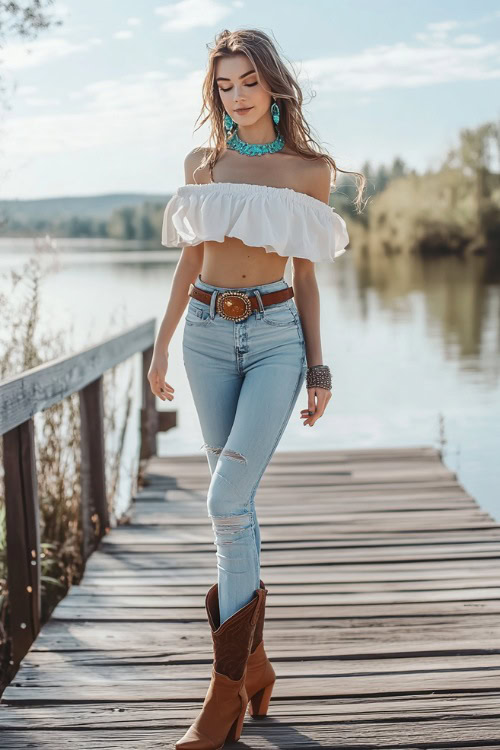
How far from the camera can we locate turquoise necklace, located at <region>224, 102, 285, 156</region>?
2447 mm

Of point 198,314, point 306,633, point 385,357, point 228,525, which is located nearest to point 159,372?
point 198,314

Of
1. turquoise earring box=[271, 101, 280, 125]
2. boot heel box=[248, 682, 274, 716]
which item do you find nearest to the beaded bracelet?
turquoise earring box=[271, 101, 280, 125]

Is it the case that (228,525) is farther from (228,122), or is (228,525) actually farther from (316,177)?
(228,122)

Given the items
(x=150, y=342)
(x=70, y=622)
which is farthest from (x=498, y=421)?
(x=70, y=622)

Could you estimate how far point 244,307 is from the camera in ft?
7.56

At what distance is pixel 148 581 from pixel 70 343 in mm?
2045

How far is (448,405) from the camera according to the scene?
10.6 metres

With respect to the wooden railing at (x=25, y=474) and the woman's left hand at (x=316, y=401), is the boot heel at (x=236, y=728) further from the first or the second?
the wooden railing at (x=25, y=474)

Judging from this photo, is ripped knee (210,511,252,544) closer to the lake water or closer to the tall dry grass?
the tall dry grass

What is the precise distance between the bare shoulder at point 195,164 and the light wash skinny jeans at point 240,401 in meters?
0.27

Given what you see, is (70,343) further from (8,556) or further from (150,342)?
(8,556)

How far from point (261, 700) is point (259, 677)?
74 mm

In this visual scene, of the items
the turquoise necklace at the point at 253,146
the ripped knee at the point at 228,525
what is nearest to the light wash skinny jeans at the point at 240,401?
the ripped knee at the point at 228,525

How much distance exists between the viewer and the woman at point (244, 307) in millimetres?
2252
